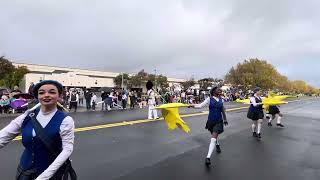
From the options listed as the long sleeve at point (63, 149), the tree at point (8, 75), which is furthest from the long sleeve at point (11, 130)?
the tree at point (8, 75)

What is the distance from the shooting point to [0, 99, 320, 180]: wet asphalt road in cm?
754

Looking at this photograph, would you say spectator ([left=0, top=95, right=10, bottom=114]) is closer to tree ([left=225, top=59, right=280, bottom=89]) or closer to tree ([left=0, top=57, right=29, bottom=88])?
tree ([left=0, top=57, right=29, bottom=88])

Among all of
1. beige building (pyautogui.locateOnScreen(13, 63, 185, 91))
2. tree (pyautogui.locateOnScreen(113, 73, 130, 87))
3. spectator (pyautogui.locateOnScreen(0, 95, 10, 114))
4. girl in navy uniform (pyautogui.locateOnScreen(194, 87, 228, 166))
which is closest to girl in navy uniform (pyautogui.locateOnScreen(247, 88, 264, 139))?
girl in navy uniform (pyautogui.locateOnScreen(194, 87, 228, 166))

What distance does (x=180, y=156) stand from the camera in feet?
31.0

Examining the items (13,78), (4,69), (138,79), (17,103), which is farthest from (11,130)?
(138,79)

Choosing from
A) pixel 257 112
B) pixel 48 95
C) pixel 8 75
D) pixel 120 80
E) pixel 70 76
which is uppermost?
pixel 70 76

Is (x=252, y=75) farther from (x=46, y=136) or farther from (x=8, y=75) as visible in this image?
(x=46, y=136)

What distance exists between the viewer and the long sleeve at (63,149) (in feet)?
10.7

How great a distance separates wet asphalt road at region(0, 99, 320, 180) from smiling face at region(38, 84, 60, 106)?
12.6 ft

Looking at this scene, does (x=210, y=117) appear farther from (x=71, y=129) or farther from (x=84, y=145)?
(x=71, y=129)

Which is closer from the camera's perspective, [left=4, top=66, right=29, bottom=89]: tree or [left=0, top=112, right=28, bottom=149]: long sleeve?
[left=0, top=112, right=28, bottom=149]: long sleeve

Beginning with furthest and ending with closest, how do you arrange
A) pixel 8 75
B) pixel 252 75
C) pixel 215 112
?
pixel 252 75, pixel 8 75, pixel 215 112

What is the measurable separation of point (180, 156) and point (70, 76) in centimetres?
8787

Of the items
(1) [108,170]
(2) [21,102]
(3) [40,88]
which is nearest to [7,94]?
(2) [21,102]
